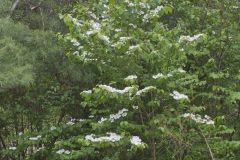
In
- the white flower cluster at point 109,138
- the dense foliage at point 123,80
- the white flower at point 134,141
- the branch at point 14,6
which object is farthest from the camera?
the branch at point 14,6

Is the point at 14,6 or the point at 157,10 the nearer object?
the point at 157,10

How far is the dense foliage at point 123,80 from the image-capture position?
5871mm

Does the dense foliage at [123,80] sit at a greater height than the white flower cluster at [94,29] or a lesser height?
lesser

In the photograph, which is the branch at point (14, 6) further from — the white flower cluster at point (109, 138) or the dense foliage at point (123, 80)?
the white flower cluster at point (109, 138)

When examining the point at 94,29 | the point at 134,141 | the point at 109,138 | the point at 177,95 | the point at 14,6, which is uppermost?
the point at 94,29

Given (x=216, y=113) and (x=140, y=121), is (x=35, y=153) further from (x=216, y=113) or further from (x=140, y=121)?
(x=216, y=113)

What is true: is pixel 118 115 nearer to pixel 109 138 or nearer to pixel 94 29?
pixel 109 138

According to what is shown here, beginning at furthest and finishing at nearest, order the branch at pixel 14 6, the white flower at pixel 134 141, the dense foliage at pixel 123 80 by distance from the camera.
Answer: the branch at pixel 14 6
the dense foliage at pixel 123 80
the white flower at pixel 134 141

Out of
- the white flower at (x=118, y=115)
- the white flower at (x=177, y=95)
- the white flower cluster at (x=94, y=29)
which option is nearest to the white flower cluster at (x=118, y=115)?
the white flower at (x=118, y=115)

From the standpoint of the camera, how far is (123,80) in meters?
6.11

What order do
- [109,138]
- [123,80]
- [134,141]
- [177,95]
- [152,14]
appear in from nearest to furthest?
1. [109,138]
2. [134,141]
3. [177,95]
4. [123,80]
5. [152,14]

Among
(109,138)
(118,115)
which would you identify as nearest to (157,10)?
(118,115)

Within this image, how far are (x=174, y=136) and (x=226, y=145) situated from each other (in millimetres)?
876

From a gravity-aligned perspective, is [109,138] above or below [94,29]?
below
